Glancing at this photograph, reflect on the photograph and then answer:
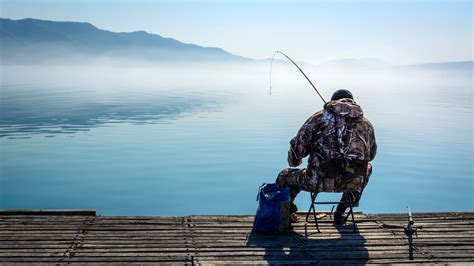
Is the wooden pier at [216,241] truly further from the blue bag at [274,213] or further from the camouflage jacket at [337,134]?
the camouflage jacket at [337,134]

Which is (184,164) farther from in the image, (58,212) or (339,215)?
(339,215)

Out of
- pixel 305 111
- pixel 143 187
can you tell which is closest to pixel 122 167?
pixel 143 187

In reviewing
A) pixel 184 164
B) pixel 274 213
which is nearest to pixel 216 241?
pixel 274 213

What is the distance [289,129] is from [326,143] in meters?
18.5

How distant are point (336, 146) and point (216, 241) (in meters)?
1.45

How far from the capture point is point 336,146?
491 centimetres

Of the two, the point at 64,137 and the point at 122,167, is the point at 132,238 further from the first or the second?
the point at 64,137

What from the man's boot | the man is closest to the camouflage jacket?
the man

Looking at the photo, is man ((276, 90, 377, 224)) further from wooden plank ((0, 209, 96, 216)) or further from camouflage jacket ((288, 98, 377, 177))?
wooden plank ((0, 209, 96, 216))

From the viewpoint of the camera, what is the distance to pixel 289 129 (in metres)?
23.4

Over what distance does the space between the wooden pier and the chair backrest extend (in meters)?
0.51

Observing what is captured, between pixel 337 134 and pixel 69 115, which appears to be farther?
pixel 69 115

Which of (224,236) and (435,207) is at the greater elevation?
(224,236)

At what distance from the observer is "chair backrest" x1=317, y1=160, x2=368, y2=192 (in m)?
4.93
